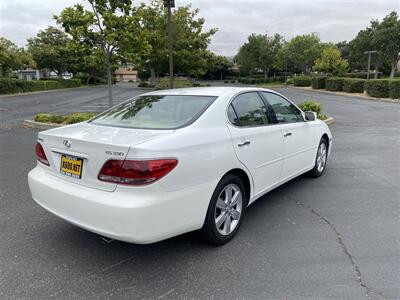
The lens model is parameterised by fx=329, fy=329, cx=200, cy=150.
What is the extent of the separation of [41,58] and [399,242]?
46.7 meters

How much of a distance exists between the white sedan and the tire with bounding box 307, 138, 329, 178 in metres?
1.20

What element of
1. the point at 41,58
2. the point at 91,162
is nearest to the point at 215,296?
the point at 91,162

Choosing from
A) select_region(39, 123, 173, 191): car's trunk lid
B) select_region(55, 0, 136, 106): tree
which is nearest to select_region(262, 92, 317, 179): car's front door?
select_region(39, 123, 173, 191): car's trunk lid

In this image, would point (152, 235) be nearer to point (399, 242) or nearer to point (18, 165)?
point (399, 242)

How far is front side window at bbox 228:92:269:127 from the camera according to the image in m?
3.38

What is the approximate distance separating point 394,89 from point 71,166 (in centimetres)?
2259

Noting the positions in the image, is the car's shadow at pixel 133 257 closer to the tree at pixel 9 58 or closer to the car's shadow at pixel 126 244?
the car's shadow at pixel 126 244

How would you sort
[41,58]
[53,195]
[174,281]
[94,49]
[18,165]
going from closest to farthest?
[174,281]
[53,195]
[18,165]
[94,49]
[41,58]

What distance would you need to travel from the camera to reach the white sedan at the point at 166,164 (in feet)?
8.05

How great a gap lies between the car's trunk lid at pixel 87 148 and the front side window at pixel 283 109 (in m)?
1.75

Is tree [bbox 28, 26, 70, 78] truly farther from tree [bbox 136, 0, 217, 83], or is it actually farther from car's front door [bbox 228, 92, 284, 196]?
car's front door [bbox 228, 92, 284, 196]

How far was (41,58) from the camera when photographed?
139 ft

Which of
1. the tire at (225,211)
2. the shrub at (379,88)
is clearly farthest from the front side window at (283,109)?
the shrub at (379,88)

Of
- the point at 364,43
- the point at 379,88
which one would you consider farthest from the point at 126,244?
the point at 364,43
